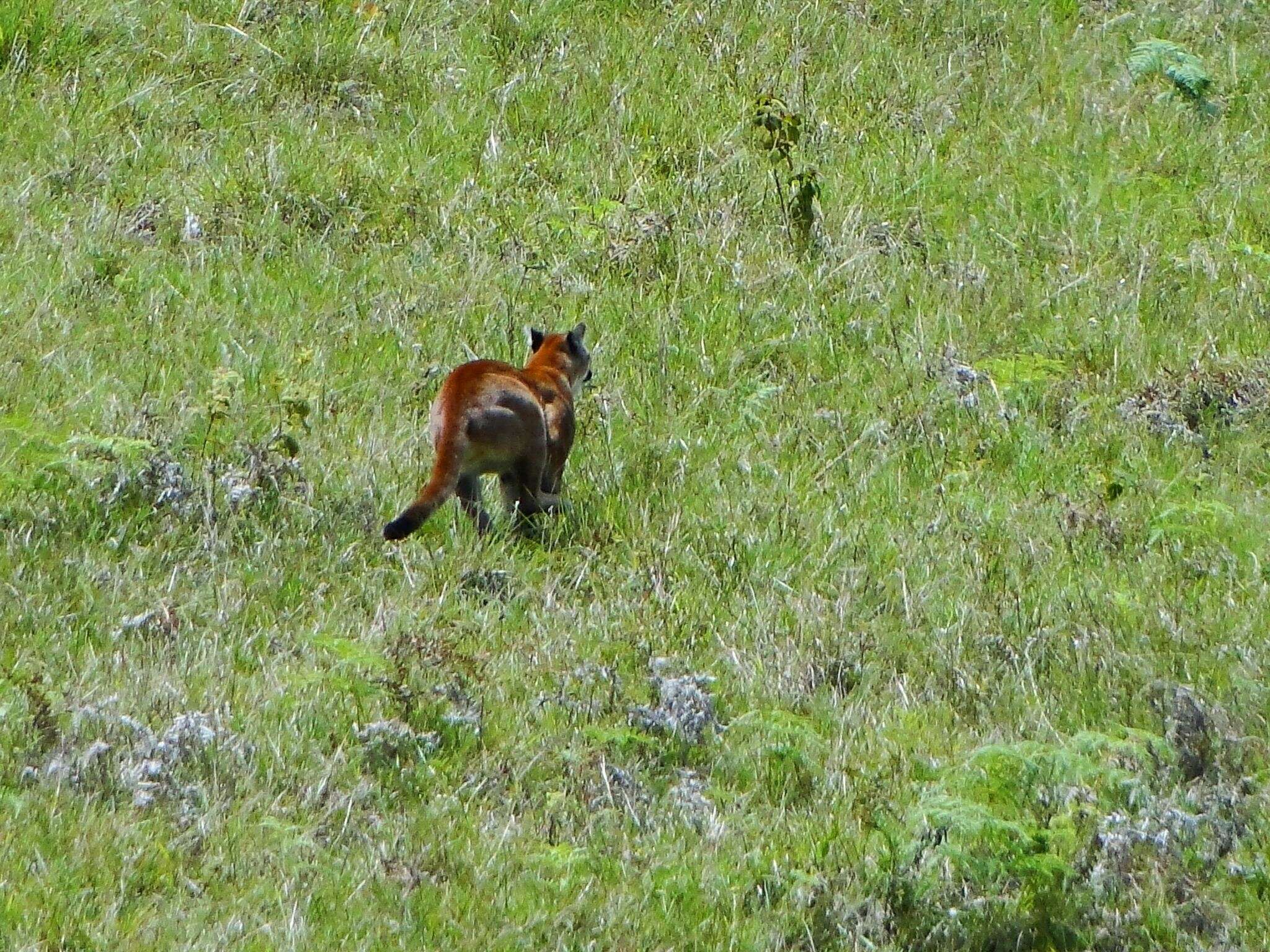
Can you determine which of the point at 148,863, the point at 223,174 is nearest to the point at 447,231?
the point at 223,174

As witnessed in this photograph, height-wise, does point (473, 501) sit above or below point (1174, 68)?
below

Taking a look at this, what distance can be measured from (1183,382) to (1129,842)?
4.52m

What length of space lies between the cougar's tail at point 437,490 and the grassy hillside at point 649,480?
1.01ft

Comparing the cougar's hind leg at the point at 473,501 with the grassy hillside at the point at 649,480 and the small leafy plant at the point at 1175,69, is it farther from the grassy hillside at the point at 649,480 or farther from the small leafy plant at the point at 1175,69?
the small leafy plant at the point at 1175,69

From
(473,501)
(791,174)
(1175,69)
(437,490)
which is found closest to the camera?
(437,490)

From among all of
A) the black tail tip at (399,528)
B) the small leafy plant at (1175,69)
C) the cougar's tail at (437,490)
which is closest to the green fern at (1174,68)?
the small leafy plant at (1175,69)

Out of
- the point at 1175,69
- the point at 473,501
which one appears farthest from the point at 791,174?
the point at 473,501

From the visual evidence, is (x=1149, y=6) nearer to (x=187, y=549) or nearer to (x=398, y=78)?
(x=398, y=78)

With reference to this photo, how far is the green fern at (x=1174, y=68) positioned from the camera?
40.1 feet

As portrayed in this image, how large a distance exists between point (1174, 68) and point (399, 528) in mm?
8203

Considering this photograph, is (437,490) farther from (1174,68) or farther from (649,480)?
(1174,68)

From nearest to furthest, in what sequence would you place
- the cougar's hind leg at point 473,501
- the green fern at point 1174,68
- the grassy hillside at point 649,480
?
1. the grassy hillside at point 649,480
2. the cougar's hind leg at point 473,501
3. the green fern at point 1174,68

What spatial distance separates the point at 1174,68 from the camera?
12.3 m

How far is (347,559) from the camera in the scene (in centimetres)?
675
